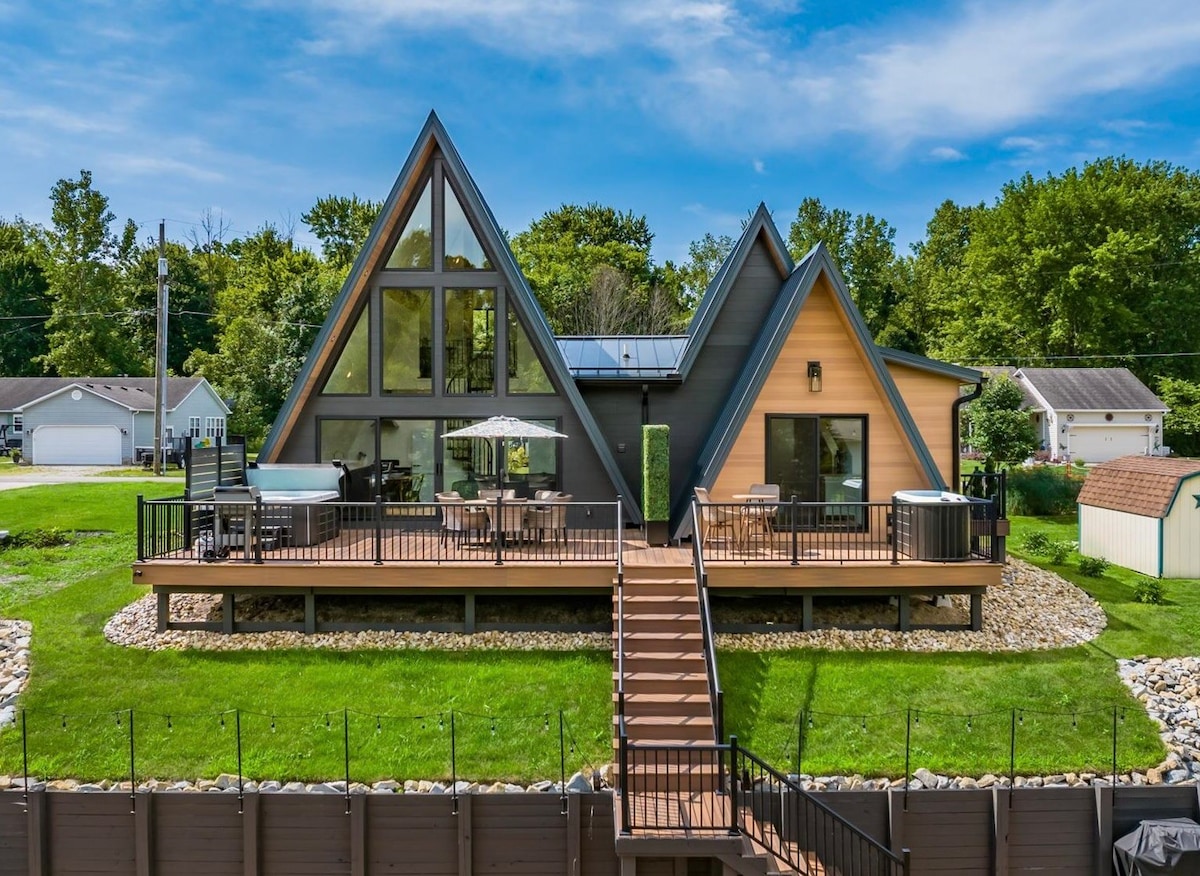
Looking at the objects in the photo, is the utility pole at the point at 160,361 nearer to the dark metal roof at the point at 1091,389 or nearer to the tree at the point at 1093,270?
the tree at the point at 1093,270

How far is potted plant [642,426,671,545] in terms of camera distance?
33.9 feet

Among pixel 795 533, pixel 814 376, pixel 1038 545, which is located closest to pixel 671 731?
pixel 795 533

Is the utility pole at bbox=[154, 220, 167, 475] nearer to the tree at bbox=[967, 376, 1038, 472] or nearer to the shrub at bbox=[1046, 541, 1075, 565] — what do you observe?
the shrub at bbox=[1046, 541, 1075, 565]

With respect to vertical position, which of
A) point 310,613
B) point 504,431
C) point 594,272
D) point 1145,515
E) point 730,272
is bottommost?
point 310,613

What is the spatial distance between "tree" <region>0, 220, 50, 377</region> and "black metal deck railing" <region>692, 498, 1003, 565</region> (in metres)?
56.6

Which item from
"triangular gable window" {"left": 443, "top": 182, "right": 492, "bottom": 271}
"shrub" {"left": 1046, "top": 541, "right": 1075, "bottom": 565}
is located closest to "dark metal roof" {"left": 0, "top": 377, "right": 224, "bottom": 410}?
"triangular gable window" {"left": 443, "top": 182, "right": 492, "bottom": 271}

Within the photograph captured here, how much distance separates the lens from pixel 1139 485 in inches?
532

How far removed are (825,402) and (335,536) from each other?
8665mm

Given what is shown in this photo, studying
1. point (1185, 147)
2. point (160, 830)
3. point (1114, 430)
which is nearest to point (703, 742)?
point (160, 830)

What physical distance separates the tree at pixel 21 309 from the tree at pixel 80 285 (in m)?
6.64

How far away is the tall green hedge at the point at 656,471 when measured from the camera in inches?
406

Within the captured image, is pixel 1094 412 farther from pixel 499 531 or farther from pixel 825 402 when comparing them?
pixel 499 531

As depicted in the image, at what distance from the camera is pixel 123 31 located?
14.6 metres

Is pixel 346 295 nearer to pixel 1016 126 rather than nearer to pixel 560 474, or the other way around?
pixel 560 474
